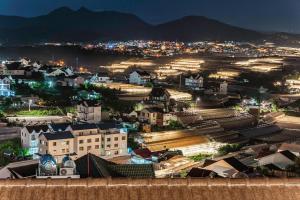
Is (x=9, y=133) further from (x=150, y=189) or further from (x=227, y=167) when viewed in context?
(x=150, y=189)

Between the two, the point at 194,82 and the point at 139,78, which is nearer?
the point at 139,78

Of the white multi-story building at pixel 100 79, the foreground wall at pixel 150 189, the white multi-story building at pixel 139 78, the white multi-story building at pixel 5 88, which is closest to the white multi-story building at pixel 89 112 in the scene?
the white multi-story building at pixel 5 88

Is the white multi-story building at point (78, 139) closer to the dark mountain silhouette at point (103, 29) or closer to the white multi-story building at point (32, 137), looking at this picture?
the white multi-story building at point (32, 137)

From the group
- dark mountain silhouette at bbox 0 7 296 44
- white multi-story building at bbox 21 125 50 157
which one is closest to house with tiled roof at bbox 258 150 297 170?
white multi-story building at bbox 21 125 50 157

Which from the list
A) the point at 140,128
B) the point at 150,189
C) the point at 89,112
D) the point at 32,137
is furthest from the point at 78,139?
the point at 150,189

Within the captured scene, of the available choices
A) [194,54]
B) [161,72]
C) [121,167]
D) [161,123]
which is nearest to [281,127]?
[161,123]
